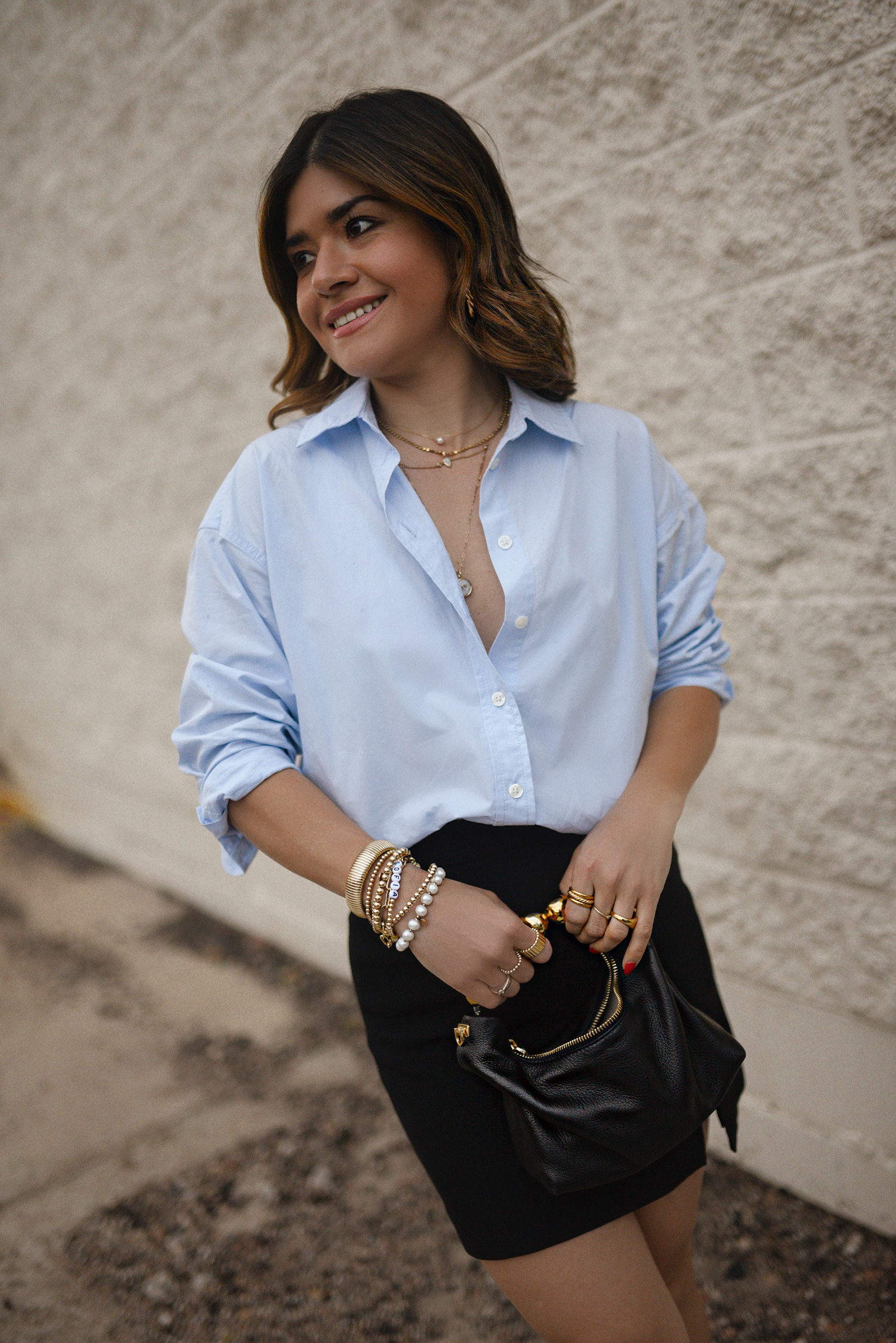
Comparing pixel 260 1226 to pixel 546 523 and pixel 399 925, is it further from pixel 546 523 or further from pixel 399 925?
pixel 546 523

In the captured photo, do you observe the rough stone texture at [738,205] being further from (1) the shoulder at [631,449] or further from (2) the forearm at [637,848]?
(2) the forearm at [637,848]

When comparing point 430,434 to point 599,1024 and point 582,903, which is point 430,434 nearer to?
point 582,903

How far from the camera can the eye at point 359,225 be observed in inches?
53.2

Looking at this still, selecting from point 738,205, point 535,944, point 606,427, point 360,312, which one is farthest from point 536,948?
point 738,205

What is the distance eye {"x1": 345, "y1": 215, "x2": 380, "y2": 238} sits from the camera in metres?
1.35

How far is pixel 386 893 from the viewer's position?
1219 millimetres

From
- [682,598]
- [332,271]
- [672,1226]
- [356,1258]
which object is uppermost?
[332,271]

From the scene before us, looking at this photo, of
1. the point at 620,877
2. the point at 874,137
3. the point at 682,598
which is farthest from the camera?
the point at 874,137

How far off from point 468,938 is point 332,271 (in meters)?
0.94

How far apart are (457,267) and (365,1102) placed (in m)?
2.48

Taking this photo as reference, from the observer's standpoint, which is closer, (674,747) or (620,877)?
(620,877)

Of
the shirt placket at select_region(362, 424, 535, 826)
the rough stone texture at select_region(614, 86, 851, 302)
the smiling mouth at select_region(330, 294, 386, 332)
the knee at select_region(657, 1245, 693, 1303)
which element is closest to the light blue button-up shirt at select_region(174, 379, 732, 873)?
the shirt placket at select_region(362, 424, 535, 826)

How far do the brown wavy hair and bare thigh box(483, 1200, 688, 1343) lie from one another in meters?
1.26

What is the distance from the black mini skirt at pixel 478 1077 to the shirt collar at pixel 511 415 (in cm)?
60
